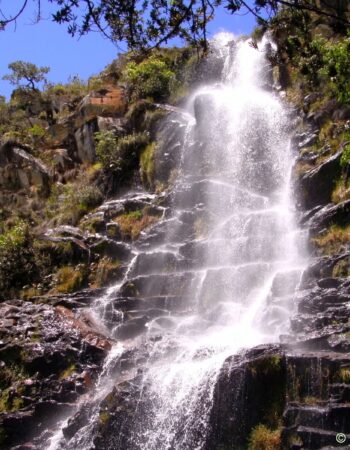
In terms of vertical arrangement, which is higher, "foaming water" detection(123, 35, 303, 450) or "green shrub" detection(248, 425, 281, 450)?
"foaming water" detection(123, 35, 303, 450)

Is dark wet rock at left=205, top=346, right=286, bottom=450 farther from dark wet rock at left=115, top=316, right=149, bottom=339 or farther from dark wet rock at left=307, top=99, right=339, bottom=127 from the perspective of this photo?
dark wet rock at left=307, top=99, right=339, bottom=127

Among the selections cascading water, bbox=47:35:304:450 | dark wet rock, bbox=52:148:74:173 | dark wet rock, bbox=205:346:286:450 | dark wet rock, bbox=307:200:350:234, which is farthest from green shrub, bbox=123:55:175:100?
dark wet rock, bbox=205:346:286:450

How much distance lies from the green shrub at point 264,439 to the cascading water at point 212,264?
0.89 m

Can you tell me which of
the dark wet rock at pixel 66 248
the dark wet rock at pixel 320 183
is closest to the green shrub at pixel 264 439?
the dark wet rock at pixel 320 183

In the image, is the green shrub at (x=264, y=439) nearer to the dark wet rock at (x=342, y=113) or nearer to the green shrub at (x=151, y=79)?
the dark wet rock at (x=342, y=113)

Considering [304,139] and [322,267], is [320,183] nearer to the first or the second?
[304,139]

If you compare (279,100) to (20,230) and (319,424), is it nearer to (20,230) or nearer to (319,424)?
(20,230)

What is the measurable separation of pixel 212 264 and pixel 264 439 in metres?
6.57

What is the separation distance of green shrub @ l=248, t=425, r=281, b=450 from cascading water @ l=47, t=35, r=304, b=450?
0.89 meters

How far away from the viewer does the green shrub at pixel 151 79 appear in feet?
80.9

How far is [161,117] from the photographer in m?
22.4

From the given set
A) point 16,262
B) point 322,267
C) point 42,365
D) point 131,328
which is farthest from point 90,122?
point 322,267

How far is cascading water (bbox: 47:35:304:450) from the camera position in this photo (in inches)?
404

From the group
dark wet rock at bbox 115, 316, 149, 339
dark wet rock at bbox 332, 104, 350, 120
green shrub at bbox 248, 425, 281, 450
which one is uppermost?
dark wet rock at bbox 332, 104, 350, 120
